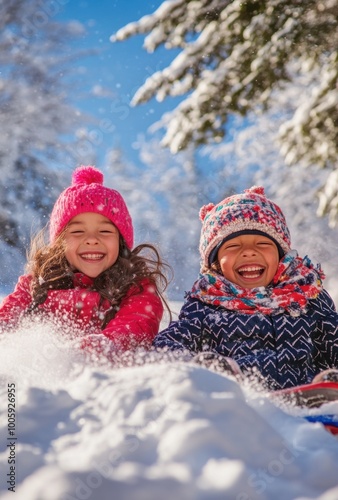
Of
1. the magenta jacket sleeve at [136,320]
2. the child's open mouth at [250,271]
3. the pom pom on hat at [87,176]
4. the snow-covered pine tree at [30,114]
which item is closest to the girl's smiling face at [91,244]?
the magenta jacket sleeve at [136,320]

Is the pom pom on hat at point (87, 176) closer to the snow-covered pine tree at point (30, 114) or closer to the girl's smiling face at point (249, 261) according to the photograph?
the girl's smiling face at point (249, 261)

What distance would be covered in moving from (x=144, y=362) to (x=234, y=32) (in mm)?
4811

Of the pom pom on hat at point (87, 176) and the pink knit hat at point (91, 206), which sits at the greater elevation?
the pom pom on hat at point (87, 176)

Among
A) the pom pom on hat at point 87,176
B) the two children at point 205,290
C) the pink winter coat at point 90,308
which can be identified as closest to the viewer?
the two children at point 205,290

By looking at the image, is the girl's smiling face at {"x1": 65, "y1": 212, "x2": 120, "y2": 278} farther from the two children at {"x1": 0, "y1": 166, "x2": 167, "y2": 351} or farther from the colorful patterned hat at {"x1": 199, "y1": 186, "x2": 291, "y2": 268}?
the colorful patterned hat at {"x1": 199, "y1": 186, "x2": 291, "y2": 268}

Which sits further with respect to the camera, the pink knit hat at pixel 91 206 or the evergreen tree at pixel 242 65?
the evergreen tree at pixel 242 65

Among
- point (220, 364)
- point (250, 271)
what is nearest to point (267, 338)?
point (250, 271)

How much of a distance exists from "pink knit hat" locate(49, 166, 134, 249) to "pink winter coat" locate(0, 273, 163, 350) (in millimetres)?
371

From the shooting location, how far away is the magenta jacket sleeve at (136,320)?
249 cm

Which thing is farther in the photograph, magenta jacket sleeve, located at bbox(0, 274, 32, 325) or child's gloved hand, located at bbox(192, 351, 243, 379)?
magenta jacket sleeve, located at bbox(0, 274, 32, 325)

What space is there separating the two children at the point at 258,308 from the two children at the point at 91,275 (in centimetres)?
28

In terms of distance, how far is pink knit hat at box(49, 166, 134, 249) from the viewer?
307 centimetres

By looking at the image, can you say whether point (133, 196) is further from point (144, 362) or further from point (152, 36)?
point (144, 362)

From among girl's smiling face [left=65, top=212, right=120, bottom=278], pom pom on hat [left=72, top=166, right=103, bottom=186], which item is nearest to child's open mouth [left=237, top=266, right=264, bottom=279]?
girl's smiling face [left=65, top=212, right=120, bottom=278]
